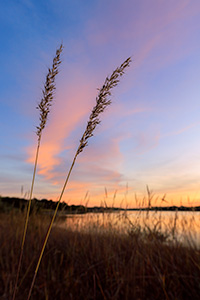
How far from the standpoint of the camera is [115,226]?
A: 18.0ft

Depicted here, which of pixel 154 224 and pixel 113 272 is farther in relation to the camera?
pixel 154 224

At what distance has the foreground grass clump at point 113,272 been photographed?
3.06 m

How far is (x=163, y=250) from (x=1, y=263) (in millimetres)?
2730

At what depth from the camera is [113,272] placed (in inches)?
136

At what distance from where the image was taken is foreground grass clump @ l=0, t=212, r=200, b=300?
121 inches

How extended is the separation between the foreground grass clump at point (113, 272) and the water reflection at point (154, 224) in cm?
14

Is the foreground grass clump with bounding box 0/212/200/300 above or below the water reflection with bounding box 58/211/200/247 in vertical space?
below

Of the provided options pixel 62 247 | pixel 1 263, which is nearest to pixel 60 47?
pixel 1 263

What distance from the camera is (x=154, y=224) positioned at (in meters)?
4.86

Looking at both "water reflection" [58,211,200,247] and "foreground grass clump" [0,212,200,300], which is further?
"water reflection" [58,211,200,247]

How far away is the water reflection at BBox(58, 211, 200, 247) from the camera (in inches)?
177

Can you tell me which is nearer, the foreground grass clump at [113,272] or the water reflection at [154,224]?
the foreground grass clump at [113,272]

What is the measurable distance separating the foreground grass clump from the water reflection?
0.45 feet

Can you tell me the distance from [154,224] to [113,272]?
168cm
